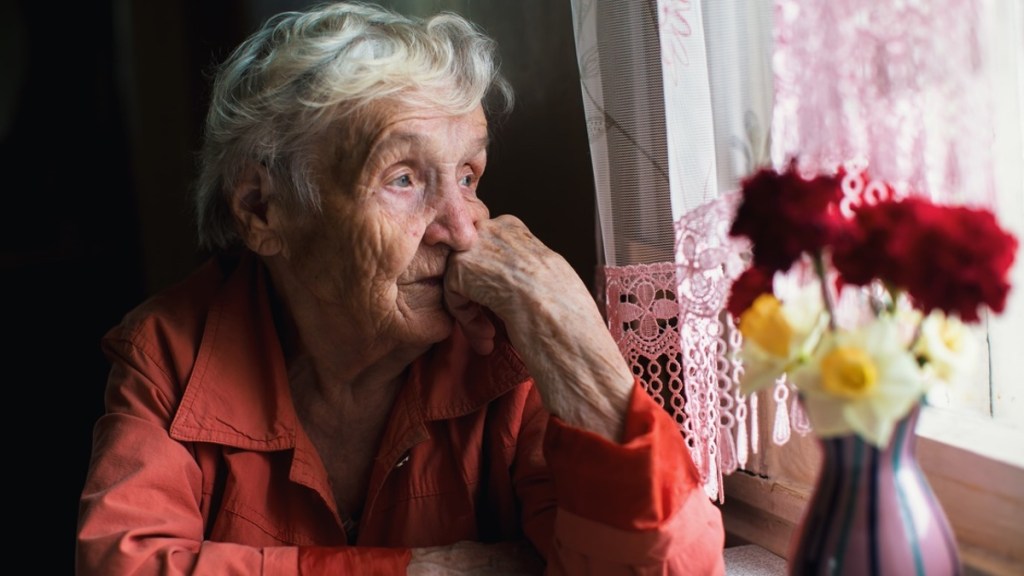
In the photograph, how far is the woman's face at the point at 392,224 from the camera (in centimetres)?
139

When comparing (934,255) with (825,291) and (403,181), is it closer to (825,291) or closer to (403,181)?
(825,291)

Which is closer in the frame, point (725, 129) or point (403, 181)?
point (725, 129)

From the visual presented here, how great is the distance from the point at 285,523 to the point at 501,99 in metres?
0.86

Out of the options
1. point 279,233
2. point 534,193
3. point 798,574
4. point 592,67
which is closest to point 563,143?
point 534,193

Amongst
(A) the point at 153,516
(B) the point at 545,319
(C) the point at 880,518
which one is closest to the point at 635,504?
(B) the point at 545,319

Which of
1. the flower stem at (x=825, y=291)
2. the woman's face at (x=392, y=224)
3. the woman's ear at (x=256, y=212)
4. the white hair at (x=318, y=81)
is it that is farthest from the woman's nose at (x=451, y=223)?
the flower stem at (x=825, y=291)

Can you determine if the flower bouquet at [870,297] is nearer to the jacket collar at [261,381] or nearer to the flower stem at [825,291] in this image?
the flower stem at [825,291]

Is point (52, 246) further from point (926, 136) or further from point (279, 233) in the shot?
point (926, 136)

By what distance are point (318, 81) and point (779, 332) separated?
2.66ft

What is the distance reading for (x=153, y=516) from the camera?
134 centimetres

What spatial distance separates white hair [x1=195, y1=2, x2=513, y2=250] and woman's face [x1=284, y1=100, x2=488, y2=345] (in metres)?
0.03

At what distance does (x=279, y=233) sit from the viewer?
58.9 inches

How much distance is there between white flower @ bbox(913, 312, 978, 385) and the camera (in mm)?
823

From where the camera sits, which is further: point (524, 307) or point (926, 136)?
point (524, 307)
